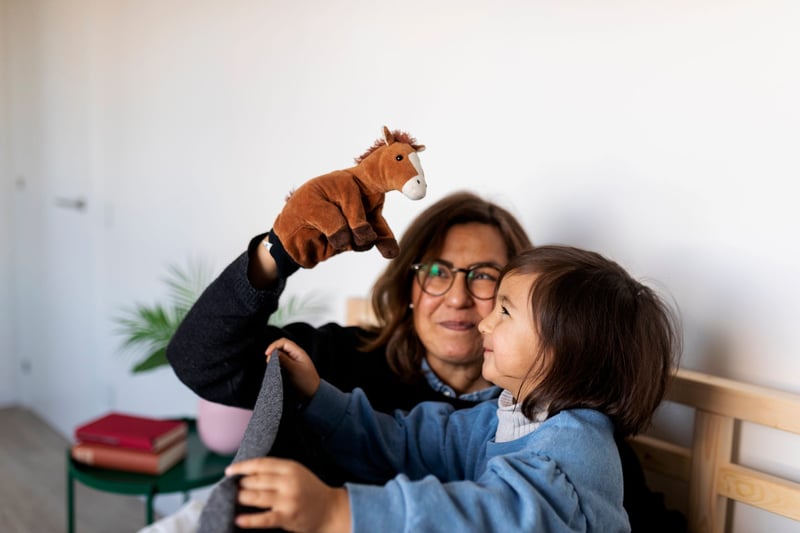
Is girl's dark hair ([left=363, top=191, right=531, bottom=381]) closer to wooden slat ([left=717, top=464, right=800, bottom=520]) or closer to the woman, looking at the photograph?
the woman

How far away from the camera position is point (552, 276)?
108 cm

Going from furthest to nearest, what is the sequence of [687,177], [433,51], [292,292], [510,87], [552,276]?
[292,292]
[433,51]
[510,87]
[687,177]
[552,276]

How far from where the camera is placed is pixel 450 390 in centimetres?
145

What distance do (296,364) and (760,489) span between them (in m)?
0.76

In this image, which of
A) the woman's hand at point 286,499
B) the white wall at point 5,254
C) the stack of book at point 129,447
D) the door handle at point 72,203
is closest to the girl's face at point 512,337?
the woman's hand at point 286,499

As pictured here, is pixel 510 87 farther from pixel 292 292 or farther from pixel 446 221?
pixel 292 292

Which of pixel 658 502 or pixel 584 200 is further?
pixel 584 200

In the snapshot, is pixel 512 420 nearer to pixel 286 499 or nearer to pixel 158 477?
pixel 286 499

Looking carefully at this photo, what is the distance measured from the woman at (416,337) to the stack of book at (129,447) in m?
0.73

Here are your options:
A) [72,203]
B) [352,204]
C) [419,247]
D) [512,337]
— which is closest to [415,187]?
[352,204]

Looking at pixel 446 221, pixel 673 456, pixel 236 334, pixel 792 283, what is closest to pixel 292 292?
pixel 446 221

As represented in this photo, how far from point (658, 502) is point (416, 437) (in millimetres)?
426

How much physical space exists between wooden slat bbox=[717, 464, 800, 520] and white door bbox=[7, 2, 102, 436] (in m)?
2.80

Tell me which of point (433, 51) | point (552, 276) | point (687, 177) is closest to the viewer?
point (552, 276)
